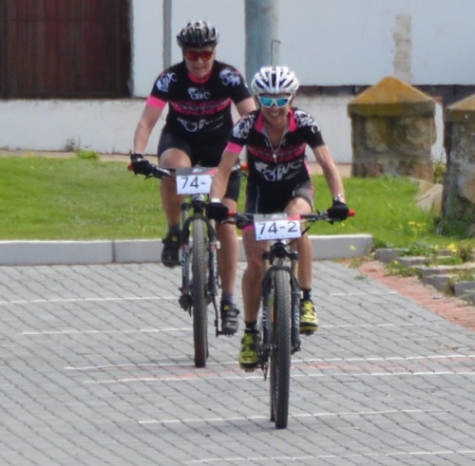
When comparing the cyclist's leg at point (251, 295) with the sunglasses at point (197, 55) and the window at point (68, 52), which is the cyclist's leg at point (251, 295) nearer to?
the sunglasses at point (197, 55)

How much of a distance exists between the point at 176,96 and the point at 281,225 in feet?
6.86

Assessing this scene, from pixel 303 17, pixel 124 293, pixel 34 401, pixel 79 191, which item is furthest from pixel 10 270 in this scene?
pixel 303 17

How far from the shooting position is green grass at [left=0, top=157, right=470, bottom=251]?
1351cm

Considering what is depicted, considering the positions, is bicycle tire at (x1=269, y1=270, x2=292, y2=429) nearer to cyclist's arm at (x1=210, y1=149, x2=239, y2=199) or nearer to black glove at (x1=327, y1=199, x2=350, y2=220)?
black glove at (x1=327, y1=199, x2=350, y2=220)

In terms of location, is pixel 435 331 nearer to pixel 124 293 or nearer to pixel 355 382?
pixel 355 382

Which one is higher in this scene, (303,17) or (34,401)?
(303,17)

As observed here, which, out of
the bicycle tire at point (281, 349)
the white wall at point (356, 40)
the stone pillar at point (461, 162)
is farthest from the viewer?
the white wall at point (356, 40)

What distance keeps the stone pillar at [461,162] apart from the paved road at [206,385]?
172 centimetres

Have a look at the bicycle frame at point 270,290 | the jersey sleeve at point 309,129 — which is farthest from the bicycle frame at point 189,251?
the bicycle frame at point 270,290

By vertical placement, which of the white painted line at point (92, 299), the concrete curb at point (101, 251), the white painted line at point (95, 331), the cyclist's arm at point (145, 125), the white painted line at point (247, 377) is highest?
the cyclist's arm at point (145, 125)

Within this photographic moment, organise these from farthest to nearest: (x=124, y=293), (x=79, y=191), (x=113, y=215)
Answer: (x=79, y=191)
(x=113, y=215)
(x=124, y=293)

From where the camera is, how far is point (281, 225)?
811 centimetres

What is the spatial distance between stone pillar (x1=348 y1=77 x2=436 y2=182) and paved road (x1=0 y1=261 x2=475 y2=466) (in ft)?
14.4

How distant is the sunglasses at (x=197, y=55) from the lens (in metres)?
9.75
